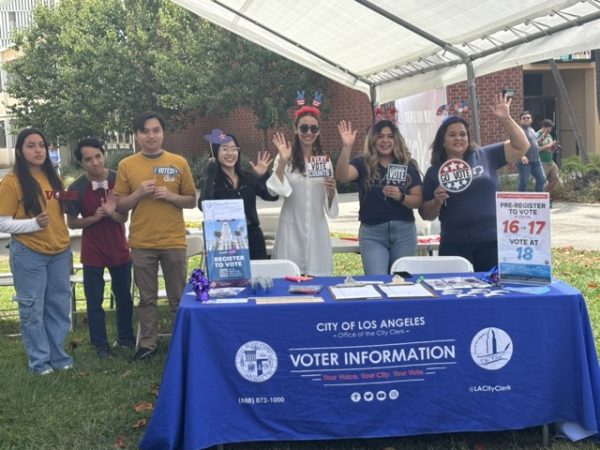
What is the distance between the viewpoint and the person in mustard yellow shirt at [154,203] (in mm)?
5109

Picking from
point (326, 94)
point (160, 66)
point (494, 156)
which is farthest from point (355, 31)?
point (160, 66)

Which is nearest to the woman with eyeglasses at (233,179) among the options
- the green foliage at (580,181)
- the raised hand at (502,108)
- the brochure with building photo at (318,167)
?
the brochure with building photo at (318,167)

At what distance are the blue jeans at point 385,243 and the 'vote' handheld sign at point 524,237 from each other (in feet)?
3.58

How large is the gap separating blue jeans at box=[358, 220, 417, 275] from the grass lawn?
54.7 inches

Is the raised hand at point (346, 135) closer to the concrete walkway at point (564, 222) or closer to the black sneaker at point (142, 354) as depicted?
the black sneaker at point (142, 354)

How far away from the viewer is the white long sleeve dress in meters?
5.03

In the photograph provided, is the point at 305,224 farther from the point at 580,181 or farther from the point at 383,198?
the point at 580,181

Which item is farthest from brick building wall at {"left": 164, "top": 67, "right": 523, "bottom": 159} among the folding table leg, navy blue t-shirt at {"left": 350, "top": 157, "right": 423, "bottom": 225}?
the folding table leg

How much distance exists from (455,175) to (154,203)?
2.12 metres

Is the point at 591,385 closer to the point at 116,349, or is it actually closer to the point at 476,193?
the point at 476,193

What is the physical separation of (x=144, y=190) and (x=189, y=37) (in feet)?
59.4

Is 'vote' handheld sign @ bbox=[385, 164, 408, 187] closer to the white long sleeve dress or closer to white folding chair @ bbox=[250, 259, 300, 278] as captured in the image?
the white long sleeve dress

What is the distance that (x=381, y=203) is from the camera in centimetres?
488

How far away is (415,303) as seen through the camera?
360 cm
